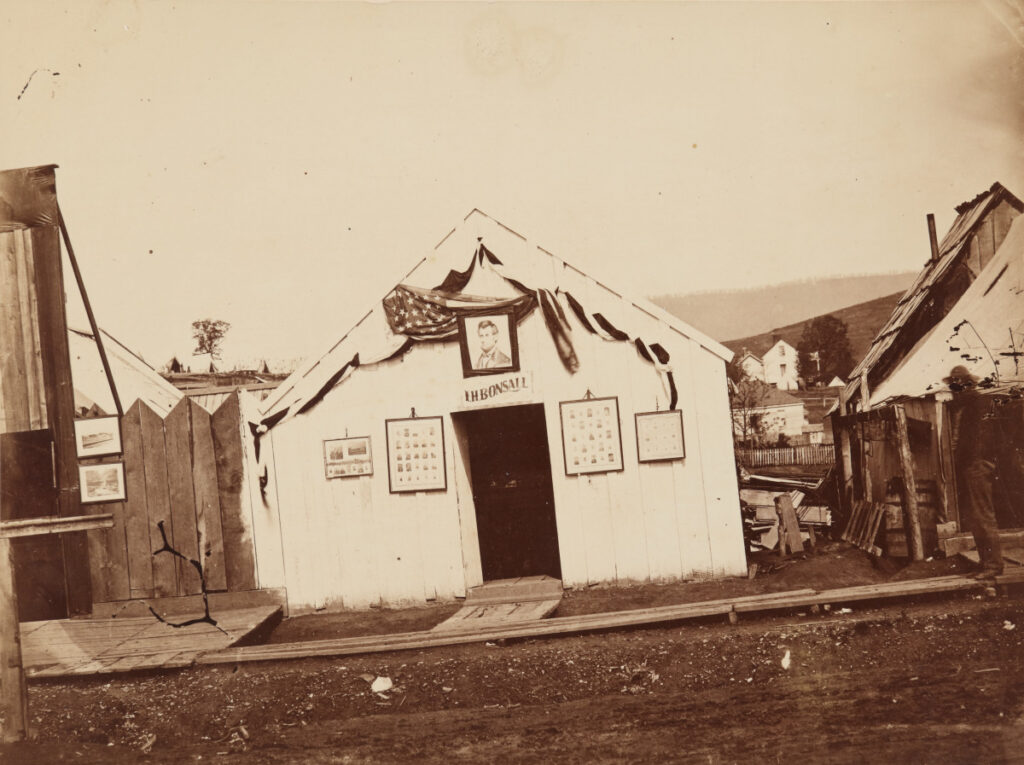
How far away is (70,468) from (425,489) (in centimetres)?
279

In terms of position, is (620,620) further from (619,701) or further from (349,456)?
(349,456)

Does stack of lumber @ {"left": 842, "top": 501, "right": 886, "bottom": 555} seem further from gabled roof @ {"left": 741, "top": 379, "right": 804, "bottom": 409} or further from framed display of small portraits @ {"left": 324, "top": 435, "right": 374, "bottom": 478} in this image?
framed display of small portraits @ {"left": 324, "top": 435, "right": 374, "bottom": 478}

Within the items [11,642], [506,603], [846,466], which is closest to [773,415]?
[846,466]

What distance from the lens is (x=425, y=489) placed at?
A: 725cm

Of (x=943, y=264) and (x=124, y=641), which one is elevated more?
(x=943, y=264)

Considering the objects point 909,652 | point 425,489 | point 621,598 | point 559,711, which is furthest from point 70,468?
point 909,652

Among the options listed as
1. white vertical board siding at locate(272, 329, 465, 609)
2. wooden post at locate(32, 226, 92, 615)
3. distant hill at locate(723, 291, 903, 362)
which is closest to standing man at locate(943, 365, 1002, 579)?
distant hill at locate(723, 291, 903, 362)

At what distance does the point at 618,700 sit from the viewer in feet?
15.5

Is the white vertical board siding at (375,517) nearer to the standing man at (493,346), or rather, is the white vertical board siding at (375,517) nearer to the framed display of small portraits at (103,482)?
the standing man at (493,346)

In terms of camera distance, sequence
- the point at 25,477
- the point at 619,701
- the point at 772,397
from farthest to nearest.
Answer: the point at 772,397 → the point at 25,477 → the point at 619,701

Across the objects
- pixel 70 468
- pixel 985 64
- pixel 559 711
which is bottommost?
pixel 559 711

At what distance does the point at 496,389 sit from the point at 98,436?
3399 mm

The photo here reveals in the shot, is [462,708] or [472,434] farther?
[472,434]

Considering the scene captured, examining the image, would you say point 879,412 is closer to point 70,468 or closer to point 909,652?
point 909,652
